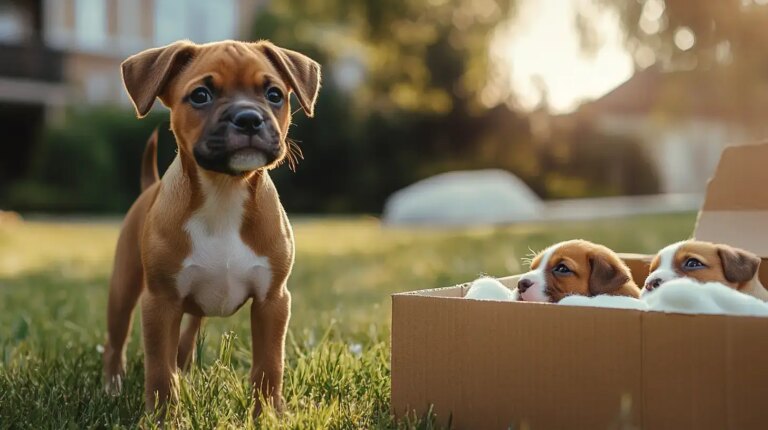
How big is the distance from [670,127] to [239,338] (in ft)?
44.7

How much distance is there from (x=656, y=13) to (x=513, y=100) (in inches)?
405

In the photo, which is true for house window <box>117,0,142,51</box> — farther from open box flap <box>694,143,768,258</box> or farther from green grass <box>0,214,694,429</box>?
open box flap <box>694,143,768,258</box>

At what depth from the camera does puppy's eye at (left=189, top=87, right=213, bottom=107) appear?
2.60 m

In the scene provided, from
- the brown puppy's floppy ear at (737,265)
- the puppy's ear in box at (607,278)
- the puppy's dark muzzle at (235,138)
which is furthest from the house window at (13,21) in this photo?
the brown puppy's floppy ear at (737,265)

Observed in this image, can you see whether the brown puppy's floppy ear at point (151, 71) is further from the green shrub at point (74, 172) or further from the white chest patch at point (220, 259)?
the green shrub at point (74, 172)

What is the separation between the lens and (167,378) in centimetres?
269

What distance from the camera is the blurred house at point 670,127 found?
15348mm

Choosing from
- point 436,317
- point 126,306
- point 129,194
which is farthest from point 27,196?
point 436,317

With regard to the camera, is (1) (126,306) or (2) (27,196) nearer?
(1) (126,306)

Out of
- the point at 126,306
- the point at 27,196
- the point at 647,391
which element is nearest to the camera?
the point at 647,391

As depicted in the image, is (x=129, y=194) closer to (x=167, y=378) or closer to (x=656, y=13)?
(x=656, y=13)

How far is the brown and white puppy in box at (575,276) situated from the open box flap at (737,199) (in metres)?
0.75

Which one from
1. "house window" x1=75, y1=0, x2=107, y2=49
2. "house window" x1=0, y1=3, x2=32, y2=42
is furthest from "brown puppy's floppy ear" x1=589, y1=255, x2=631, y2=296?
"house window" x1=75, y1=0, x2=107, y2=49

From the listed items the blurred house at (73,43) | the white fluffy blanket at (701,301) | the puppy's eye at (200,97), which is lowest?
the white fluffy blanket at (701,301)
